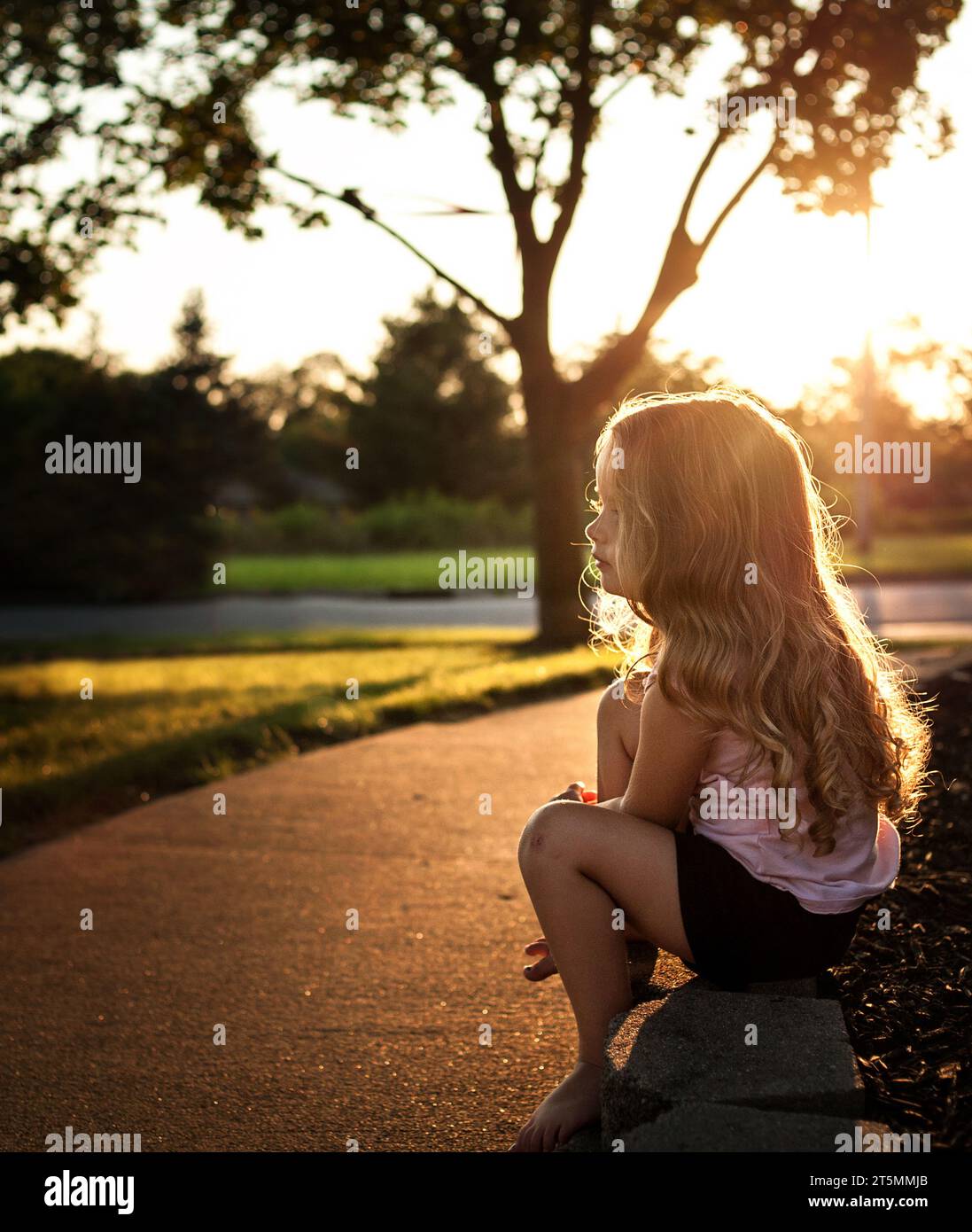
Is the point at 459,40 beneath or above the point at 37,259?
above

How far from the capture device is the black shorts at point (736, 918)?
2.52 metres

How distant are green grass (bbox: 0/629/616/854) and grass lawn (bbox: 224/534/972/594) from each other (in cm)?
1443

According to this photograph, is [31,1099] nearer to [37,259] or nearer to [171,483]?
[37,259]

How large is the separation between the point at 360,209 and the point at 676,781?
10.7 metres

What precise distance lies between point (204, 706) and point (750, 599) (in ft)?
22.6

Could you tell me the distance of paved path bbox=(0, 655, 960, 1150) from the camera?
2869 mm

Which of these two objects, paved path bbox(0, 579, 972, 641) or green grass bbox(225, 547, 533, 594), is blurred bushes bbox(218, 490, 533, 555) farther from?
paved path bbox(0, 579, 972, 641)

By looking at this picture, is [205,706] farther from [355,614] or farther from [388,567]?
[388,567]

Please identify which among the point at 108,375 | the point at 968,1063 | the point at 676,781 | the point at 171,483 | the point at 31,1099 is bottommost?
the point at 31,1099

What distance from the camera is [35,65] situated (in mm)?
12758

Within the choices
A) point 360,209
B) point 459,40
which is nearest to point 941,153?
point 459,40
